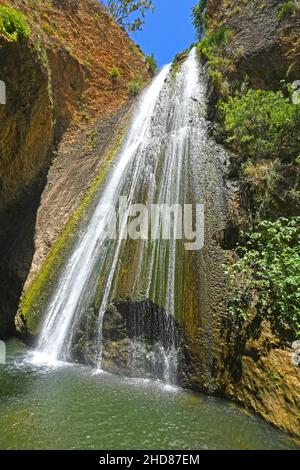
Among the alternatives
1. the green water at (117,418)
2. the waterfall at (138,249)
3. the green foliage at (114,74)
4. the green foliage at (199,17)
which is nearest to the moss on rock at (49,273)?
the waterfall at (138,249)

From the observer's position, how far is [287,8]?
934cm

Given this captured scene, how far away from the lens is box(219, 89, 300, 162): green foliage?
24.3ft

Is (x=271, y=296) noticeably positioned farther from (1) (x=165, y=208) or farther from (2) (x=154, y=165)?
(2) (x=154, y=165)

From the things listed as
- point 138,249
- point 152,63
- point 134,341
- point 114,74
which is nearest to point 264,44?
point 138,249

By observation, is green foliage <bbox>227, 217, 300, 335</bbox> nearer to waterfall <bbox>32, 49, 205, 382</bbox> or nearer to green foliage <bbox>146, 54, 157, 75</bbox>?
waterfall <bbox>32, 49, 205, 382</bbox>

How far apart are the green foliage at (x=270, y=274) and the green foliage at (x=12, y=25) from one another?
6.76m

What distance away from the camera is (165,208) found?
7.52 metres

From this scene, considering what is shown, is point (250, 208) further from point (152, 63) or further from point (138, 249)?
point (152, 63)

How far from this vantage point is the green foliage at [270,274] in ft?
16.8

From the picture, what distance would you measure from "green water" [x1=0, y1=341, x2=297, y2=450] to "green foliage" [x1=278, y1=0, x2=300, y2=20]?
9.66 metres

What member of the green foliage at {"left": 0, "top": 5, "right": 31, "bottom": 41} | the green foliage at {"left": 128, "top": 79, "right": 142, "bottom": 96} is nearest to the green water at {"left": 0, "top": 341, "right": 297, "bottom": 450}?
the green foliage at {"left": 0, "top": 5, "right": 31, "bottom": 41}

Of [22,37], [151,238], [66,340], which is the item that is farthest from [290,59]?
[66,340]

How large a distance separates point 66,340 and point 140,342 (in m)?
1.73

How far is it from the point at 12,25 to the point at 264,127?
6.08 meters
